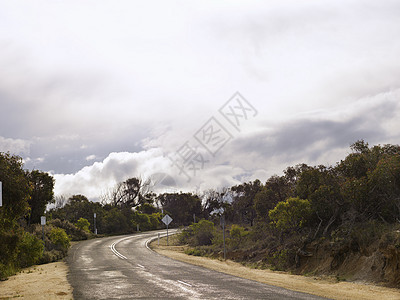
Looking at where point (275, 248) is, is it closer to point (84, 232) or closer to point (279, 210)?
point (279, 210)

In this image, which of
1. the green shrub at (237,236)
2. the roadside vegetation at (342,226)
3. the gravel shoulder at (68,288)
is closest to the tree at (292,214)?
the roadside vegetation at (342,226)

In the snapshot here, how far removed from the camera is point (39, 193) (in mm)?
38031

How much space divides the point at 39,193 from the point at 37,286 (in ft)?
82.2

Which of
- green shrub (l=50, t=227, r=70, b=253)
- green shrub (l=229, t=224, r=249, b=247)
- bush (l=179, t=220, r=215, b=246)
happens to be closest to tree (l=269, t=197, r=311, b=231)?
green shrub (l=229, t=224, r=249, b=247)

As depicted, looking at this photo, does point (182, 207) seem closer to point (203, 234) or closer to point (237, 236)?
point (203, 234)

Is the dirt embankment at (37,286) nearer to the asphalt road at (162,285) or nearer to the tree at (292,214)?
the asphalt road at (162,285)

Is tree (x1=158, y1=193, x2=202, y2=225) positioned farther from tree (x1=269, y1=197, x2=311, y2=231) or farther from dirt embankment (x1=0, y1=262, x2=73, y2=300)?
dirt embankment (x1=0, y1=262, x2=73, y2=300)

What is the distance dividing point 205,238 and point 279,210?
50.0 feet

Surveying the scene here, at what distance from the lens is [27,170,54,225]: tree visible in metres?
37.2

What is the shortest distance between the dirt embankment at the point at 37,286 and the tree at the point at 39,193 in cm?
1846

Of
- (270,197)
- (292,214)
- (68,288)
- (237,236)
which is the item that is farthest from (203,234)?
(68,288)

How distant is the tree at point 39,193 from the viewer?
3716 centimetres

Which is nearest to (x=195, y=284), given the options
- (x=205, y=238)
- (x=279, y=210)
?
(x=279, y=210)

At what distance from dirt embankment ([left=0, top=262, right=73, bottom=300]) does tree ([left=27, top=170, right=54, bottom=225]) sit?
18455mm
